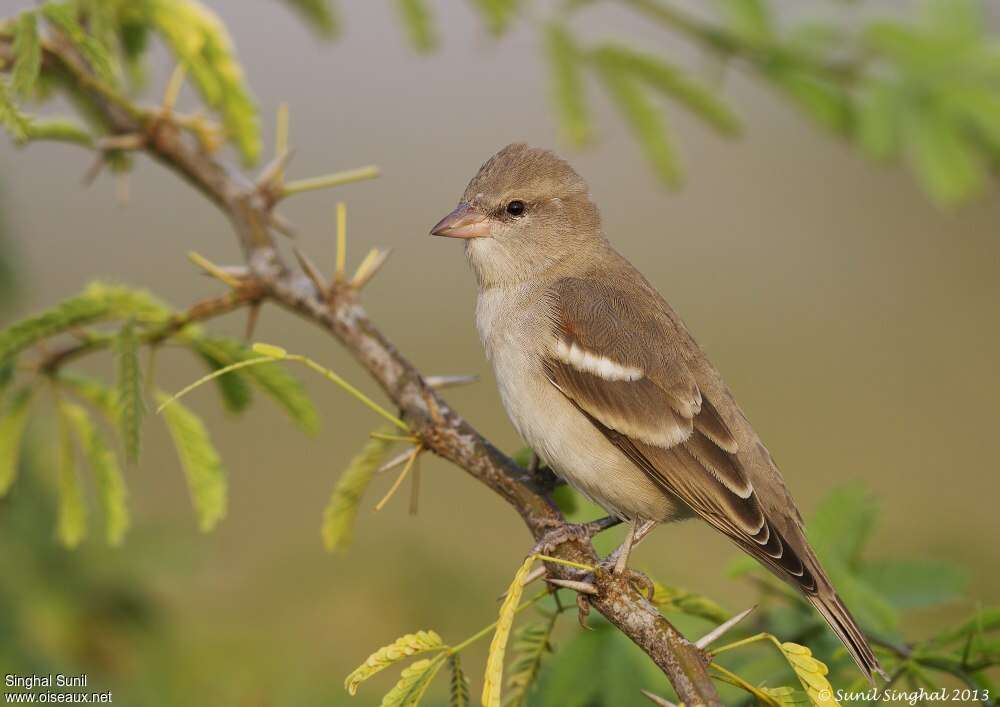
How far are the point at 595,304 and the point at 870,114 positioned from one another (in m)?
1.51

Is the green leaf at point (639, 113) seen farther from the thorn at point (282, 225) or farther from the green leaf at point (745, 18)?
the thorn at point (282, 225)

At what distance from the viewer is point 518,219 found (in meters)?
4.55

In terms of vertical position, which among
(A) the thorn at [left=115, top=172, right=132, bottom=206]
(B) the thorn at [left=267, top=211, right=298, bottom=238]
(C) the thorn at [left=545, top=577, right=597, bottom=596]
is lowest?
(C) the thorn at [left=545, top=577, right=597, bottom=596]

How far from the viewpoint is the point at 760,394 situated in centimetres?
1329

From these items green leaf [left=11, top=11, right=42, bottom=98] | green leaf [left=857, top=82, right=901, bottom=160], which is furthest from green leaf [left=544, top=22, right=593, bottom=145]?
green leaf [left=11, top=11, right=42, bottom=98]

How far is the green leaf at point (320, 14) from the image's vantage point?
4.20 meters

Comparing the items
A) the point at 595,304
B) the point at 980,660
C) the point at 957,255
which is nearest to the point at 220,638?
the point at 595,304

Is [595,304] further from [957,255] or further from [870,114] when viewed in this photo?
[957,255]

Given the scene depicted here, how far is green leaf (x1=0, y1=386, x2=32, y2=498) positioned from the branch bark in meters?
0.20

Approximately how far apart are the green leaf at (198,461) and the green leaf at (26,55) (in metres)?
1.04

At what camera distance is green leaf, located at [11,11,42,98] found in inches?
103

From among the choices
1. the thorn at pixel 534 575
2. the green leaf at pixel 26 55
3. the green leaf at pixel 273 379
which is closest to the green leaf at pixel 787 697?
the thorn at pixel 534 575

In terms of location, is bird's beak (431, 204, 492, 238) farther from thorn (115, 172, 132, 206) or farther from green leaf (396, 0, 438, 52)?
thorn (115, 172, 132, 206)

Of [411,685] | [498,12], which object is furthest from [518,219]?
[411,685]
